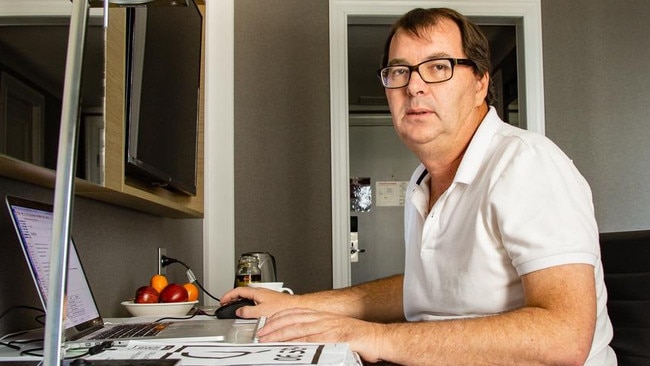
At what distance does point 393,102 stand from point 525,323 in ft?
2.03

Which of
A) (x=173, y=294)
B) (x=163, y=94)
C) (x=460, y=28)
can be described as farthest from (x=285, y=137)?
(x=460, y=28)

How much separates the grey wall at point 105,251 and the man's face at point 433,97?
0.74m

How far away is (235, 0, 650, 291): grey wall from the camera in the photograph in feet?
9.57

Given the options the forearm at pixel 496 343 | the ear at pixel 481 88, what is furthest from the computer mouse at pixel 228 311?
the ear at pixel 481 88

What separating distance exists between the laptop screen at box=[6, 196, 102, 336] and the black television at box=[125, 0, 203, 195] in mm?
286

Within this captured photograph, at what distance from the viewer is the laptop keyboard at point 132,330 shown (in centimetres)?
109

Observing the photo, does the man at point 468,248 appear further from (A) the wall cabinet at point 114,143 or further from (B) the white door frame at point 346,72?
(B) the white door frame at point 346,72

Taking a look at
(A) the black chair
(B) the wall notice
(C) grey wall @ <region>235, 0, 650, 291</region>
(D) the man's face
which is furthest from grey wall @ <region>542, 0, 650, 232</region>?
(B) the wall notice

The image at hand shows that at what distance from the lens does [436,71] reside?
1402 mm

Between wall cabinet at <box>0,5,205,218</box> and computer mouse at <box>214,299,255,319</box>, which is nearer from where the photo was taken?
wall cabinet at <box>0,5,205,218</box>

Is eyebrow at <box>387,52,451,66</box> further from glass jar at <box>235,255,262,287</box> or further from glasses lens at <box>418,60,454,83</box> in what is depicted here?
glass jar at <box>235,255,262,287</box>

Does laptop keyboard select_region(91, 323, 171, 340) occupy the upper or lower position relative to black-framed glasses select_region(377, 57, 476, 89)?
lower

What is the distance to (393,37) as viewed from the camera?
1502 millimetres

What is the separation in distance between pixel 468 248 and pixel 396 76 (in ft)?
1.43
